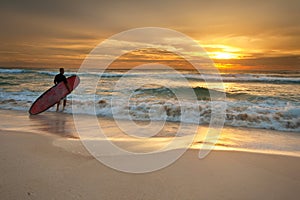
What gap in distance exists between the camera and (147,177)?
108 inches

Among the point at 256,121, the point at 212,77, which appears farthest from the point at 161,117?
the point at 212,77

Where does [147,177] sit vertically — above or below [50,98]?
below

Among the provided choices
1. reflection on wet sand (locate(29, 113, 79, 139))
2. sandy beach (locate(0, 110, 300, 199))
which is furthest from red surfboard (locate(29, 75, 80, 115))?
sandy beach (locate(0, 110, 300, 199))

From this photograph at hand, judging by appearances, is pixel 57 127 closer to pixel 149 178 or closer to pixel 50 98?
pixel 50 98

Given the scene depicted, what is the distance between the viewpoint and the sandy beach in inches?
92.1

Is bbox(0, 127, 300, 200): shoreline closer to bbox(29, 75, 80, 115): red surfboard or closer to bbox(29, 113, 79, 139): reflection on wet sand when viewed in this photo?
bbox(29, 113, 79, 139): reflection on wet sand

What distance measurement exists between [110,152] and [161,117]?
4550 millimetres

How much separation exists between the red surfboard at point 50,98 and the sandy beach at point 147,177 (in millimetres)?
4980

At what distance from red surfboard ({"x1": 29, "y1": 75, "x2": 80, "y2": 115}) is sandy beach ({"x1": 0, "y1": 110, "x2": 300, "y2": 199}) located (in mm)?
4980

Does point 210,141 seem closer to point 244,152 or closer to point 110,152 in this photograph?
point 244,152

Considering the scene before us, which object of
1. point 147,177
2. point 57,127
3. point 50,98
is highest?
point 50,98

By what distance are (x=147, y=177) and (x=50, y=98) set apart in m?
7.26

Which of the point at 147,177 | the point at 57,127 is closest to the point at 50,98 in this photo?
the point at 57,127

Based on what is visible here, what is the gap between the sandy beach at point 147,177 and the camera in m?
2.34
